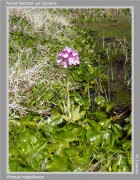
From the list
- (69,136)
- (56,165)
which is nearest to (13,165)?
(56,165)

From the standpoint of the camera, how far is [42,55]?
13.7 ft

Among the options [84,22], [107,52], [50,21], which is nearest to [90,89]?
[107,52]

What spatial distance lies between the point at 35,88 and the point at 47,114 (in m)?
0.33

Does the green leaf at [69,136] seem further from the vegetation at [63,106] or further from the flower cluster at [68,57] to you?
the flower cluster at [68,57]

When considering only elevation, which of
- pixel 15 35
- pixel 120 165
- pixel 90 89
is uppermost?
pixel 15 35

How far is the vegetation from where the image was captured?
2.29 metres

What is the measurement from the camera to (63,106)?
2.97 meters

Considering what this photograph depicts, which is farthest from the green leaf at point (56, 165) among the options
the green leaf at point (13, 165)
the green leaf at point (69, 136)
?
the green leaf at point (69, 136)

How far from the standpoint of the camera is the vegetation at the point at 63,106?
2.29 metres

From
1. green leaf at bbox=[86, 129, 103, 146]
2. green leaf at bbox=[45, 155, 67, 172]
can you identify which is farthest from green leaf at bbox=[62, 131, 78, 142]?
green leaf at bbox=[45, 155, 67, 172]

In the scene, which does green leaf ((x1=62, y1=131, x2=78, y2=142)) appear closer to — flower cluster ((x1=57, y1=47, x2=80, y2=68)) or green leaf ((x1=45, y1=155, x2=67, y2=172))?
green leaf ((x1=45, y1=155, x2=67, y2=172))

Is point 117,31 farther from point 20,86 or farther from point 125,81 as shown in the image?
point 20,86

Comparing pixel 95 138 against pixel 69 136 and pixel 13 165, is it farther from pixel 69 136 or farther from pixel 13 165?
pixel 13 165

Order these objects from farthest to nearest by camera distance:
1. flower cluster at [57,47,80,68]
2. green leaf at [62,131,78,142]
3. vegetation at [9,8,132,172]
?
flower cluster at [57,47,80,68] → green leaf at [62,131,78,142] → vegetation at [9,8,132,172]
